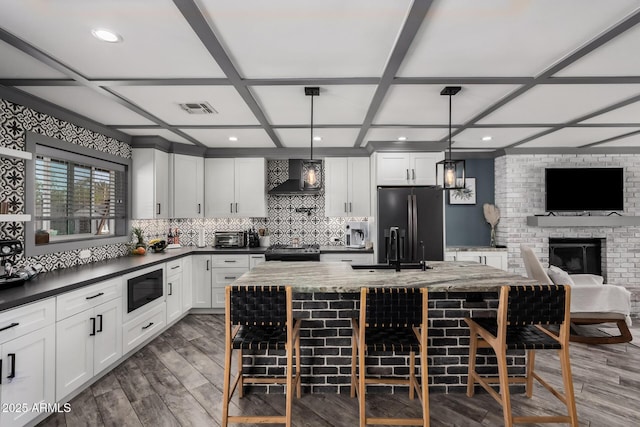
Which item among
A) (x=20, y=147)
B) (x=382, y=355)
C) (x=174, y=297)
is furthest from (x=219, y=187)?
(x=382, y=355)

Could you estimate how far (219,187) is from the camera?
16.7 feet

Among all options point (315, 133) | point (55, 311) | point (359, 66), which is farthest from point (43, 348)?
point (315, 133)

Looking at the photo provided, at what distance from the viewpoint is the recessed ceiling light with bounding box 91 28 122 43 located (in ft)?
6.05

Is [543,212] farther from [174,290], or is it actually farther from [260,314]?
[174,290]

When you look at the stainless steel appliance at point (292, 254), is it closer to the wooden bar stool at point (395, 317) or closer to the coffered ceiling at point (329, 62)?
the coffered ceiling at point (329, 62)

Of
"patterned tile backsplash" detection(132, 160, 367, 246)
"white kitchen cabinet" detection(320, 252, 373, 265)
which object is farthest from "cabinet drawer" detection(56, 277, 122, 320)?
"white kitchen cabinet" detection(320, 252, 373, 265)

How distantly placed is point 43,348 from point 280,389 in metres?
1.71

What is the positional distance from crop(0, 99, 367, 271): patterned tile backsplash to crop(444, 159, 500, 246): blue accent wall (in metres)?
1.66

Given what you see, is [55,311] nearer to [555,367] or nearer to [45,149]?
[45,149]

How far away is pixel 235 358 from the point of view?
3.13 meters

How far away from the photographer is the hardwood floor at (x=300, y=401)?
7.48ft

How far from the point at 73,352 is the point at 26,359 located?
41 cm

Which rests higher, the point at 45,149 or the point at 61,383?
the point at 45,149

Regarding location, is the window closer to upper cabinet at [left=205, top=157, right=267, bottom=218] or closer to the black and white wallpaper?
the black and white wallpaper
